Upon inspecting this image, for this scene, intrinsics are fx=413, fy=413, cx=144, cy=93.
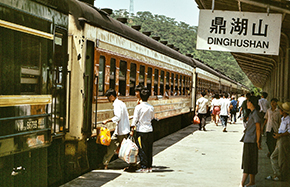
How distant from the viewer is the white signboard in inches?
313

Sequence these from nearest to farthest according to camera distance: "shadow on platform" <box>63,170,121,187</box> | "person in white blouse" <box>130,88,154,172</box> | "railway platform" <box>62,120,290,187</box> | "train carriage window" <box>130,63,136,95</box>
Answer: "shadow on platform" <box>63,170,121,187</box>
"railway platform" <box>62,120,290,187</box>
"person in white blouse" <box>130,88,154,172</box>
"train carriage window" <box>130,63,136,95</box>

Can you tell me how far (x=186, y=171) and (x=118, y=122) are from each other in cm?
175

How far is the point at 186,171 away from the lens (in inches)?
334

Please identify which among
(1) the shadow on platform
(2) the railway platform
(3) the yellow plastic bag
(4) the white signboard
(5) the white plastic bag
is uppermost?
(4) the white signboard

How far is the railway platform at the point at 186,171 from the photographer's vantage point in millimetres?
7350

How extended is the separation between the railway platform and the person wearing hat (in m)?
0.23

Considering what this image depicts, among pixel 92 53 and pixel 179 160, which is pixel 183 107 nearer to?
pixel 179 160

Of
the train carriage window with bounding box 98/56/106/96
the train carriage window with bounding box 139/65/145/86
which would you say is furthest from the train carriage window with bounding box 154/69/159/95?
the train carriage window with bounding box 98/56/106/96

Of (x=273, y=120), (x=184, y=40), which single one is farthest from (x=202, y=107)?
(x=184, y=40)

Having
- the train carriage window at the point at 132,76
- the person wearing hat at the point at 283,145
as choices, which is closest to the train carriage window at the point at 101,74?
the train carriage window at the point at 132,76

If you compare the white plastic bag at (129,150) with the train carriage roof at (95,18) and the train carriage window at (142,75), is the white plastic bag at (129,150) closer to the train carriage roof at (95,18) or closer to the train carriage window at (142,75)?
the train carriage roof at (95,18)

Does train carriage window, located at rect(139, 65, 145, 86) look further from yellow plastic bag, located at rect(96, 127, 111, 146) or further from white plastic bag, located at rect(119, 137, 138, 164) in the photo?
yellow plastic bag, located at rect(96, 127, 111, 146)

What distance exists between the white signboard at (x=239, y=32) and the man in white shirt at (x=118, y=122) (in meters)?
1.89

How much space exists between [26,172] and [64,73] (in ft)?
6.45
